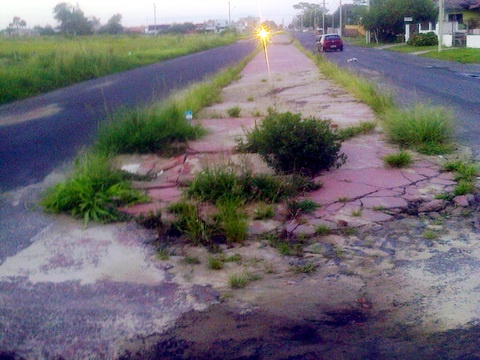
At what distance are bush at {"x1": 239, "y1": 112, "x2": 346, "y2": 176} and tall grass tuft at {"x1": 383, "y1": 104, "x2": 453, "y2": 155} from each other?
1917 mm

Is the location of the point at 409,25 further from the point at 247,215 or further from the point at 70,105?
the point at 247,215

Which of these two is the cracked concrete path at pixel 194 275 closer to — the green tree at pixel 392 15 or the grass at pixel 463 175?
the grass at pixel 463 175

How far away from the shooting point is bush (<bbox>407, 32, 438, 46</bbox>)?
5244 cm

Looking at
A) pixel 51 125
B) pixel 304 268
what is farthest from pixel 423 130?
pixel 51 125

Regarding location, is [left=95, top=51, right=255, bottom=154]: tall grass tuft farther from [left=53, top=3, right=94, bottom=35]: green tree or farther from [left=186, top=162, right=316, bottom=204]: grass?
[left=53, top=3, right=94, bottom=35]: green tree

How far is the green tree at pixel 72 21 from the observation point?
79.1 metres

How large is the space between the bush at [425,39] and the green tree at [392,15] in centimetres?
1085

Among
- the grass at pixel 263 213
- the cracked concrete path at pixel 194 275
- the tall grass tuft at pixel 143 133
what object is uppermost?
the tall grass tuft at pixel 143 133

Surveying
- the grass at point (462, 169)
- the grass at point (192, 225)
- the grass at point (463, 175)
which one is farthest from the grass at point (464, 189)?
the grass at point (192, 225)

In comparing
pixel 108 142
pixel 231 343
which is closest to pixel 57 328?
pixel 231 343

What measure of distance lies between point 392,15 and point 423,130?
195 feet

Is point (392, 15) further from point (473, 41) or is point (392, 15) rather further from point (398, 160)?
point (398, 160)

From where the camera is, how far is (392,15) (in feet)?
214

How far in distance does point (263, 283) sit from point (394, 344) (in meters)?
1.37
